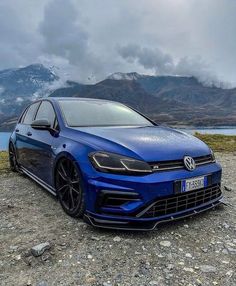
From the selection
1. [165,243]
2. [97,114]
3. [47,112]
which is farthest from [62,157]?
[165,243]

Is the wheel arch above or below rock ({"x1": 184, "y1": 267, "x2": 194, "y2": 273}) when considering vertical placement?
above

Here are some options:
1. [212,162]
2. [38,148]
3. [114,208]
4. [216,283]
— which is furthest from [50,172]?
[216,283]

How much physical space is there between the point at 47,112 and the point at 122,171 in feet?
9.10

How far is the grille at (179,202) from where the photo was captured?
4.02m

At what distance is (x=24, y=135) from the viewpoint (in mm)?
6996

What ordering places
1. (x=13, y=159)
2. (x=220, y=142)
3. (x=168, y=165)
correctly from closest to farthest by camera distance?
(x=168, y=165) < (x=13, y=159) < (x=220, y=142)

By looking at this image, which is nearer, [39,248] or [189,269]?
[189,269]

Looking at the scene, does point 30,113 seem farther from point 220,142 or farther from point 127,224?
point 220,142

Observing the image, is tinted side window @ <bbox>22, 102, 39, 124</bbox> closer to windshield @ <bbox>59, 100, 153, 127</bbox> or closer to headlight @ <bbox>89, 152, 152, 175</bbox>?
windshield @ <bbox>59, 100, 153, 127</bbox>

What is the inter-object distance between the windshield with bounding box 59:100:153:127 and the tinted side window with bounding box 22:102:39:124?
1.36 meters

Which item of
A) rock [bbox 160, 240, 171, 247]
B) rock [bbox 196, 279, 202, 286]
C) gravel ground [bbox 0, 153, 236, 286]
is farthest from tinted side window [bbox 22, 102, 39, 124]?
rock [bbox 196, 279, 202, 286]

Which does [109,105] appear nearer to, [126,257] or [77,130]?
[77,130]

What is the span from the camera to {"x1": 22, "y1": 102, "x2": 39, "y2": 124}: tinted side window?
281 inches

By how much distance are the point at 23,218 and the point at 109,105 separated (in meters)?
2.87
